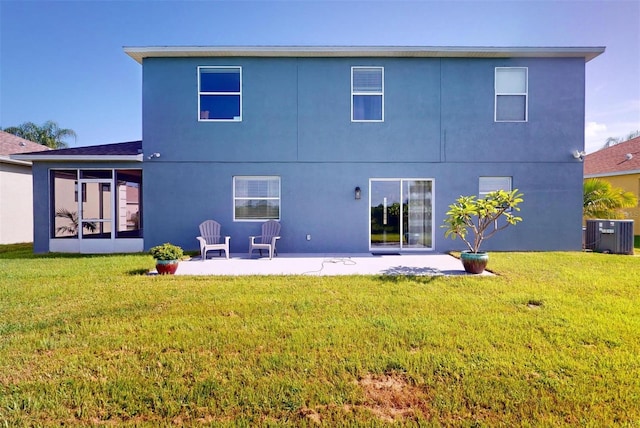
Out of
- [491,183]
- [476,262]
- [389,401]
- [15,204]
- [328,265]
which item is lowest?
[389,401]

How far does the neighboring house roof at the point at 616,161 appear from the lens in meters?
14.9

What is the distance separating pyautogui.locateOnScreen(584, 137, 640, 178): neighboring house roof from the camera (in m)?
14.9

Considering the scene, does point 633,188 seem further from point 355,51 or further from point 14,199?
point 14,199

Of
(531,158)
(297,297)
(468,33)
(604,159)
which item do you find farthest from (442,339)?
(604,159)

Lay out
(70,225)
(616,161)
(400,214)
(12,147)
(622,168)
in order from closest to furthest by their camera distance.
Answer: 1. (400,214)
2. (70,225)
3. (12,147)
4. (622,168)
5. (616,161)

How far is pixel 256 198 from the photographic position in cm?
988

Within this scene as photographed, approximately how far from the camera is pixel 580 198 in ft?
32.5

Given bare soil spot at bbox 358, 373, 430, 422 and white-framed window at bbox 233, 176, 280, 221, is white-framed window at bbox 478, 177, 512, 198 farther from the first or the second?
bare soil spot at bbox 358, 373, 430, 422

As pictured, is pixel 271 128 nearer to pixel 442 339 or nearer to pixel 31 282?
pixel 31 282

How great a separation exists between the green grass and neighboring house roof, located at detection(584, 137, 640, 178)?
13.1 metres

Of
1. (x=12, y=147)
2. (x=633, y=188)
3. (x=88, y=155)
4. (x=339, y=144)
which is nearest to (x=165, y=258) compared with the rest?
(x=88, y=155)

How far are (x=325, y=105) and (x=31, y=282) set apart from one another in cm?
844

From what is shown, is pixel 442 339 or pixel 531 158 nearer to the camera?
pixel 442 339

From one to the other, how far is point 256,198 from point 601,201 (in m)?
12.0
